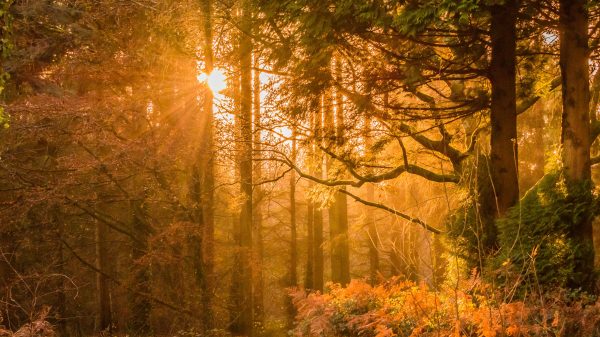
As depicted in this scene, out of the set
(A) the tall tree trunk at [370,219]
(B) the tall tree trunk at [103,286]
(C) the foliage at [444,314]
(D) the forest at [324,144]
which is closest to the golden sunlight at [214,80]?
(D) the forest at [324,144]

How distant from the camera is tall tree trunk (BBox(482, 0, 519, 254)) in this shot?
6668 mm

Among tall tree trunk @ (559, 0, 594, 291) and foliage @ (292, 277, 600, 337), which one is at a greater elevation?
tall tree trunk @ (559, 0, 594, 291)

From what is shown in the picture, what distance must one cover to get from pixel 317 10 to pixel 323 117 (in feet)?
7.86

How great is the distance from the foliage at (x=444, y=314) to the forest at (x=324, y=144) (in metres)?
0.03

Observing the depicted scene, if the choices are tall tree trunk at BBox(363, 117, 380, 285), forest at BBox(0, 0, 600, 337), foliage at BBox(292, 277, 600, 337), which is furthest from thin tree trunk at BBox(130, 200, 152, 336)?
foliage at BBox(292, 277, 600, 337)

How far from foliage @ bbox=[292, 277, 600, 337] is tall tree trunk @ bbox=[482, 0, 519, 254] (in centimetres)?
117

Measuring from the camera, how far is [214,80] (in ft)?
37.5

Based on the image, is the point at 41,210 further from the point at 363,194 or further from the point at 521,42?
the point at 363,194

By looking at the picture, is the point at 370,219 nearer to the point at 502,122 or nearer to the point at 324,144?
the point at 324,144

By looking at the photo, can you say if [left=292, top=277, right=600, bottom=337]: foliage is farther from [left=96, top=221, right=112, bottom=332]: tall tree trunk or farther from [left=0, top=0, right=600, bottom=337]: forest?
[left=96, top=221, right=112, bottom=332]: tall tree trunk

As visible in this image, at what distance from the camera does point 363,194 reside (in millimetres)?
21688

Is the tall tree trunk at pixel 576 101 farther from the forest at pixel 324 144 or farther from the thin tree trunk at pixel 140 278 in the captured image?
the thin tree trunk at pixel 140 278

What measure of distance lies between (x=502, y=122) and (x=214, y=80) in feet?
21.8

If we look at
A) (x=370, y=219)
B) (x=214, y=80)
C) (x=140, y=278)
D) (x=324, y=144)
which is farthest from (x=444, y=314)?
(x=140, y=278)
